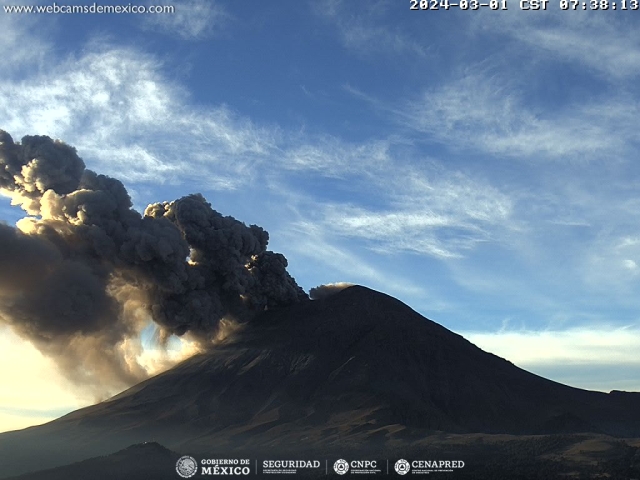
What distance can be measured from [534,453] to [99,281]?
248ft

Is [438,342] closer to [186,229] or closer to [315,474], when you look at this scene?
[186,229]

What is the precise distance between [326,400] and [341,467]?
39.8 metres

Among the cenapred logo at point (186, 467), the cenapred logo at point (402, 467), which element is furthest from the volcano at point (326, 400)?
the cenapred logo at point (402, 467)

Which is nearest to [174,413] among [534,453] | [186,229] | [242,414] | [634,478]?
[242,414]

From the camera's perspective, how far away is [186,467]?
84.4 metres

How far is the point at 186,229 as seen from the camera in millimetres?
141250

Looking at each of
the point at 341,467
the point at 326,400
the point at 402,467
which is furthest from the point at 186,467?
the point at 326,400

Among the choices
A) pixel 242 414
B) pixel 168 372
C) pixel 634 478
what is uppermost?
pixel 168 372

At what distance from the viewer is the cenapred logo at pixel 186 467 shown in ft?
269

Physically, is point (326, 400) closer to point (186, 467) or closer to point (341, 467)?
point (341, 467)

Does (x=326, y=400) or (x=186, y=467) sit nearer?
(x=186, y=467)

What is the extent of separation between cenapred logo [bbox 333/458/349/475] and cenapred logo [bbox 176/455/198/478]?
16.0m

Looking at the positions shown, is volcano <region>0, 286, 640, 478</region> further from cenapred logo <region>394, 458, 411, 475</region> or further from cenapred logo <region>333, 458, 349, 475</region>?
cenapred logo <region>394, 458, 411, 475</region>

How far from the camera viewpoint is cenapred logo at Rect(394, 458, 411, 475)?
261 ft
